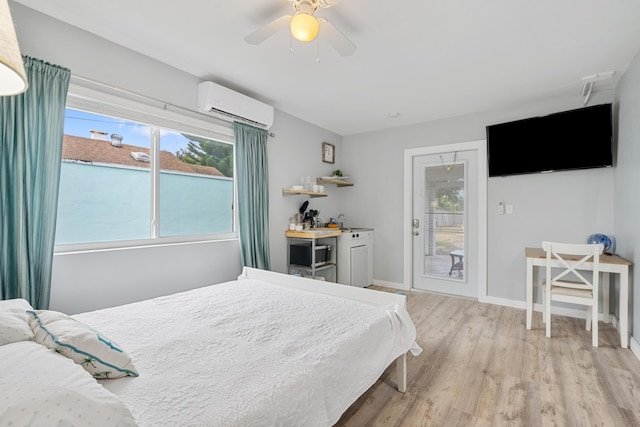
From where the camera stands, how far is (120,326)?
1573 millimetres

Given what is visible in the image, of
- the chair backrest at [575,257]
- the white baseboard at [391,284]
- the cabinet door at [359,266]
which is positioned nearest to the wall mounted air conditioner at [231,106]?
the cabinet door at [359,266]

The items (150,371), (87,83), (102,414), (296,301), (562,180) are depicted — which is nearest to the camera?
(102,414)

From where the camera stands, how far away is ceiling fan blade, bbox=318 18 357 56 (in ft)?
5.95

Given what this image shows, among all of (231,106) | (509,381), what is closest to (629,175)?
(509,381)

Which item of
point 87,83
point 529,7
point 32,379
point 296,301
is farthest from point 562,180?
point 87,83

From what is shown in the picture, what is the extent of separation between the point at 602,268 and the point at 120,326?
3.72m

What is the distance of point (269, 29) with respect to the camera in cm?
186

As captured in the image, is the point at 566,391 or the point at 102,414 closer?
the point at 102,414

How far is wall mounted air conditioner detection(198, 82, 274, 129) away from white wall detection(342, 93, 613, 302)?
6.55ft

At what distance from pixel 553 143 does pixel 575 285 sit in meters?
1.54

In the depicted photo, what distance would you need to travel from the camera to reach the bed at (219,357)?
859mm

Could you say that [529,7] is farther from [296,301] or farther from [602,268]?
[296,301]

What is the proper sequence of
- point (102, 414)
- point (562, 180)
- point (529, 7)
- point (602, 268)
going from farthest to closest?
1. point (562, 180)
2. point (602, 268)
3. point (529, 7)
4. point (102, 414)

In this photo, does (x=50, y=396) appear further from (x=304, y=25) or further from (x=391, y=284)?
(x=391, y=284)
